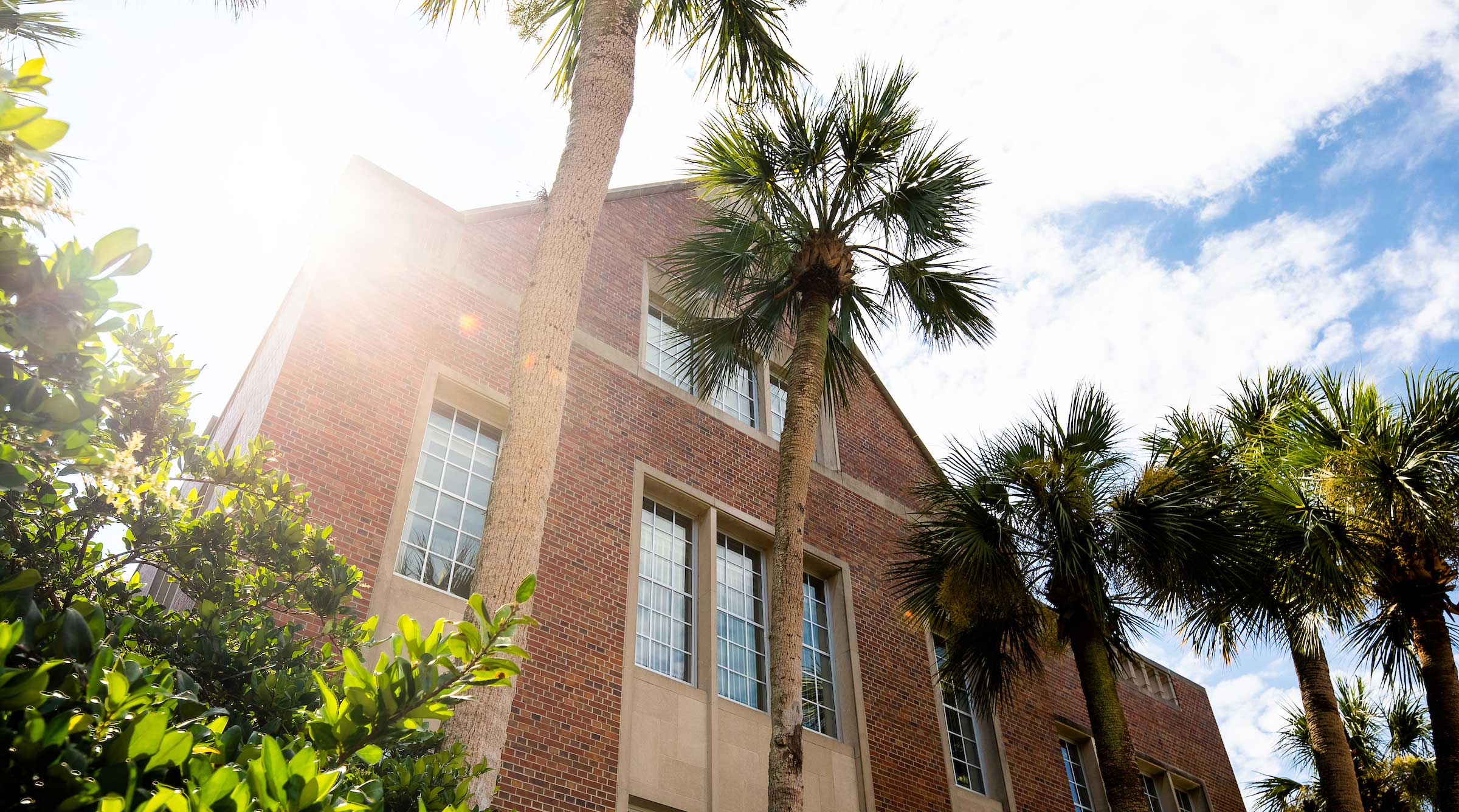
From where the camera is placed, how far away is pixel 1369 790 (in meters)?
17.6

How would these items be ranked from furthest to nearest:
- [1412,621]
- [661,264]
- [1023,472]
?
A: [661,264], [1412,621], [1023,472]

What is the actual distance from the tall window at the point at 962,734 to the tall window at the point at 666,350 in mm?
5458

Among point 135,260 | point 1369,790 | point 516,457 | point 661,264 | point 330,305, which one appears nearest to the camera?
point 135,260

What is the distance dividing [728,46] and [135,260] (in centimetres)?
802

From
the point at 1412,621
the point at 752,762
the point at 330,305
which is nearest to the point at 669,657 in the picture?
the point at 752,762

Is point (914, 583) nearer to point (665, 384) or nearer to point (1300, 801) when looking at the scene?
point (665, 384)

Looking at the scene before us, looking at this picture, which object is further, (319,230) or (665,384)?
(665,384)

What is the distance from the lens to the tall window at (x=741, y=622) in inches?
440

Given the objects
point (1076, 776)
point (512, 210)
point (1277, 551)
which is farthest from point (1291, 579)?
point (512, 210)

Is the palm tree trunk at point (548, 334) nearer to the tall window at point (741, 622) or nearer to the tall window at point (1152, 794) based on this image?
the tall window at point (741, 622)

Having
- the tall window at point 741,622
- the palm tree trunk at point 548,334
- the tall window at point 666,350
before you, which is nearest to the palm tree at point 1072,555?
the tall window at point 741,622

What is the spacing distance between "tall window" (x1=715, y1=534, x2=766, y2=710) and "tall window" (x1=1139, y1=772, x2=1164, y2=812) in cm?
1033

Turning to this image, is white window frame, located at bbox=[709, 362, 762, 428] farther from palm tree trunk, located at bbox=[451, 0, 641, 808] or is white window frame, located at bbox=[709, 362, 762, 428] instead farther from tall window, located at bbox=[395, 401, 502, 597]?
palm tree trunk, located at bbox=[451, 0, 641, 808]

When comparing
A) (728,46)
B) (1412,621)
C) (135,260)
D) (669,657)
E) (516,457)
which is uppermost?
(728,46)
